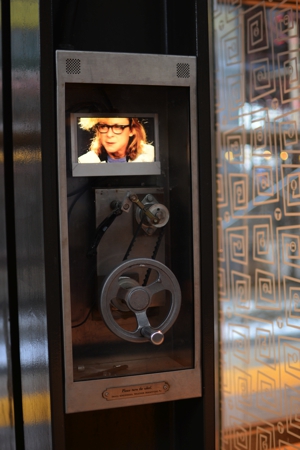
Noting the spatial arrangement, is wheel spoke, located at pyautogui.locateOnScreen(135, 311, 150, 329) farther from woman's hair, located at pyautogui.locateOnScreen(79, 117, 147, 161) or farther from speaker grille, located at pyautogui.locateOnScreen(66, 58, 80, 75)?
speaker grille, located at pyautogui.locateOnScreen(66, 58, 80, 75)

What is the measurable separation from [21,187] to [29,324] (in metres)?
0.46

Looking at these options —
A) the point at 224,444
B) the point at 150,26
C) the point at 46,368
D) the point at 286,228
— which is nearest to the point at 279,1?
the point at 150,26

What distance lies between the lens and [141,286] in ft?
5.84

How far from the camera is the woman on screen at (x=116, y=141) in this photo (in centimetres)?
178

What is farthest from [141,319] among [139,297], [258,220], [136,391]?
[258,220]

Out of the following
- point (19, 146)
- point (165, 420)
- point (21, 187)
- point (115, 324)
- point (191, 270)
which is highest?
point (19, 146)

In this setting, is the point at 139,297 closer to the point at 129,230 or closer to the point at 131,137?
the point at 129,230

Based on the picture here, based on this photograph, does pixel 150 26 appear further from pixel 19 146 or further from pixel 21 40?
pixel 19 146

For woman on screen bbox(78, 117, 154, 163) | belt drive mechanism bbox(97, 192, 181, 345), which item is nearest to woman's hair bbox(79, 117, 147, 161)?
woman on screen bbox(78, 117, 154, 163)

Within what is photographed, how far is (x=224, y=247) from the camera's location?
2.84 m

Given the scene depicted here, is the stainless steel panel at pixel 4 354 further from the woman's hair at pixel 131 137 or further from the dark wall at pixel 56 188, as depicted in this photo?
the woman's hair at pixel 131 137

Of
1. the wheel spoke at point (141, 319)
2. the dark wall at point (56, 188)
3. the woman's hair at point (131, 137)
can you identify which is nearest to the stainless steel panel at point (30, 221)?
the dark wall at point (56, 188)

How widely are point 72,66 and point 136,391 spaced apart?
933 millimetres

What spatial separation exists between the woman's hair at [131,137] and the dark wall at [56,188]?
5.2 inches
